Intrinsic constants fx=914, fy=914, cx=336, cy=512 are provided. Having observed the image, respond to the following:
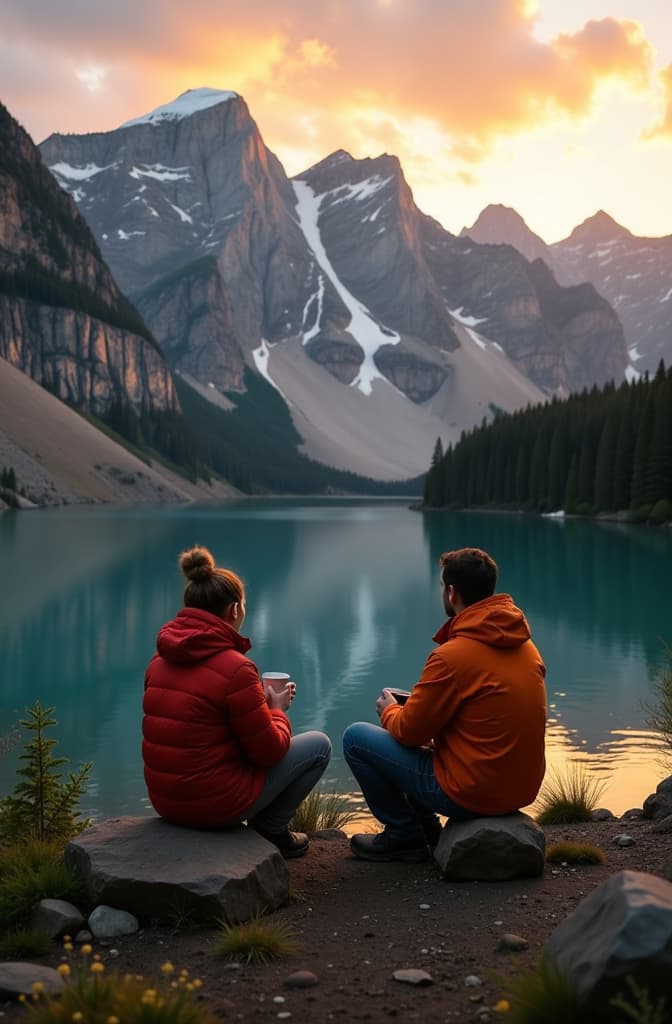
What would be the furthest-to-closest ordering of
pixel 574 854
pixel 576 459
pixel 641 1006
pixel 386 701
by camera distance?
pixel 576 459, pixel 386 701, pixel 574 854, pixel 641 1006

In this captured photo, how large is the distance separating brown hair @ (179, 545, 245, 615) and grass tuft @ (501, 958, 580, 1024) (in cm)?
316

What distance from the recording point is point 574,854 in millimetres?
7008

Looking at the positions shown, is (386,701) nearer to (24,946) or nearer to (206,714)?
(206,714)

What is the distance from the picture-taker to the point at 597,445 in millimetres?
95562

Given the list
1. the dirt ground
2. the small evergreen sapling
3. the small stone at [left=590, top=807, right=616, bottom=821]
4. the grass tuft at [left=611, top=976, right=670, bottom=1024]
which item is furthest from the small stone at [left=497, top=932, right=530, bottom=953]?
the small stone at [left=590, top=807, right=616, bottom=821]

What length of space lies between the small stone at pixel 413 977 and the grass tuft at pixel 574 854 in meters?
2.46

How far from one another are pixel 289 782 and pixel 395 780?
823 millimetres

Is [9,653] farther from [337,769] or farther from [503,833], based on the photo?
[503,833]

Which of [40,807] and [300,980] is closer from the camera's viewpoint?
[300,980]

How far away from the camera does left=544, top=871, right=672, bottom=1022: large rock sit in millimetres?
3715

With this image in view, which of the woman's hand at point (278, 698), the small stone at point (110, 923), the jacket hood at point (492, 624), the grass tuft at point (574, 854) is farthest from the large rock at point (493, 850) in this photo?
the small stone at point (110, 923)

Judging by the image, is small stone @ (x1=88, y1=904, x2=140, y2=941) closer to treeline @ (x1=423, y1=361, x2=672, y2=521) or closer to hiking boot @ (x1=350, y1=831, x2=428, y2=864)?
hiking boot @ (x1=350, y1=831, x2=428, y2=864)

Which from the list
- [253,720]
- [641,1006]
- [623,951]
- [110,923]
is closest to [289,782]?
[253,720]

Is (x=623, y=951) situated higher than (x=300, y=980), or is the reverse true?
(x=623, y=951)
